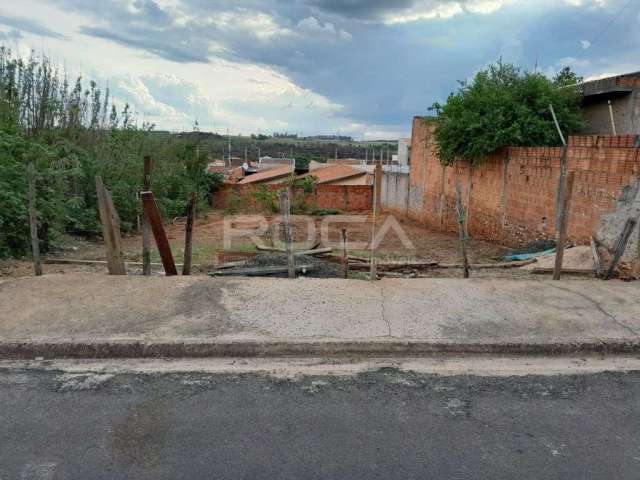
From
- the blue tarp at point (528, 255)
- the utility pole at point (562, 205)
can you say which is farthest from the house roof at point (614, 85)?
the blue tarp at point (528, 255)

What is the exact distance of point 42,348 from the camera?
4246mm

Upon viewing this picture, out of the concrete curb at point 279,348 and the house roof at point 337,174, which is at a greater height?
the house roof at point 337,174

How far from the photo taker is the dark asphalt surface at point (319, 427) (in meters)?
2.80

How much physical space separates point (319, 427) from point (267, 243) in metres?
9.78

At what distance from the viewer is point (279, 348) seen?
4332 millimetres

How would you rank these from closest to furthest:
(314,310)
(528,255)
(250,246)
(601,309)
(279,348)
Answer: (279,348), (314,310), (601,309), (528,255), (250,246)

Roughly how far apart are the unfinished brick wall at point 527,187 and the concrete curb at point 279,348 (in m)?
4.69

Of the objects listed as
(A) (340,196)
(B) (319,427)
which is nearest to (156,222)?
(B) (319,427)

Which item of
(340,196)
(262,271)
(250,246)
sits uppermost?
(340,196)

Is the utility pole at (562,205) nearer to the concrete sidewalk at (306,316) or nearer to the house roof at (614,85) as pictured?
the concrete sidewalk at (306,316)

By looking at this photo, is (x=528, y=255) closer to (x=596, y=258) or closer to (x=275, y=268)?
(x=596, y=258)

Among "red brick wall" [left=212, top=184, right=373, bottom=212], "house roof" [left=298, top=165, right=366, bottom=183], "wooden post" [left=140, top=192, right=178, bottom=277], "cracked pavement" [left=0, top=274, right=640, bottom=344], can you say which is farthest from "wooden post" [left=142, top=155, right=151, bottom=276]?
"house roof" [left=298, top=165, right=366, bottom=183]

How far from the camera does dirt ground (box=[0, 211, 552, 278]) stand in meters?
8.53

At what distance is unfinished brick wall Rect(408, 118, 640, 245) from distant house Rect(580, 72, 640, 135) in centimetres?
208
